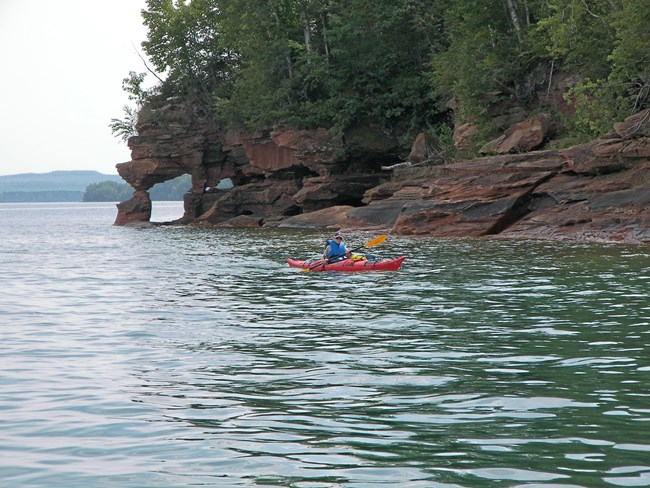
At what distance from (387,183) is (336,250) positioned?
23.1 m

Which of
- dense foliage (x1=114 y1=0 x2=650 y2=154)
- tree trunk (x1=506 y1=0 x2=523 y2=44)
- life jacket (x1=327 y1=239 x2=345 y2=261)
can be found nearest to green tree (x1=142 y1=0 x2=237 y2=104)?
dense foliage (x1=114 y1=0 x2=650 y2=154)

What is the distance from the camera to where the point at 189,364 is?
11.6 metres

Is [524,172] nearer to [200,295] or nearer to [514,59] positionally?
[514,59]

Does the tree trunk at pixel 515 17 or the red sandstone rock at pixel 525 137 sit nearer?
the red sandstone rock at pixel 525 137

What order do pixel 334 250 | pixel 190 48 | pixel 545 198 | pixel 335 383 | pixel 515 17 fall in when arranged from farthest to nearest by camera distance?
pixel 190 48 → pixel 515 17 → pixel 545 198 → pixel 334 250 → pixel 335 383

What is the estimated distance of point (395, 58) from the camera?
177ft

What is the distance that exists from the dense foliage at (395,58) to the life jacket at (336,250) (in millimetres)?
12738

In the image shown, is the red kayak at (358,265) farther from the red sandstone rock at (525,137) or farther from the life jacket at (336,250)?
the red sandstone rock at (525,137)

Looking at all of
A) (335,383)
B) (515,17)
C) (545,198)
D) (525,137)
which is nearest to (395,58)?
(515,17)

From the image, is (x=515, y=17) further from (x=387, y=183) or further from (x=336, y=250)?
(x=336, y=250)

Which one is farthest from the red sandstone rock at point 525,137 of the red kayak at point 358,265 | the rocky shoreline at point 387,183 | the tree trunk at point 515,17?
the red kayak at point 358,265

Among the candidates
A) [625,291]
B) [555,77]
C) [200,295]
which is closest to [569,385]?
[625,291]

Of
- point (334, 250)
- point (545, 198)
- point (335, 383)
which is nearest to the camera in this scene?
point (335, 383)

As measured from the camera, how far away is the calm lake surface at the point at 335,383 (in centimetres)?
696
